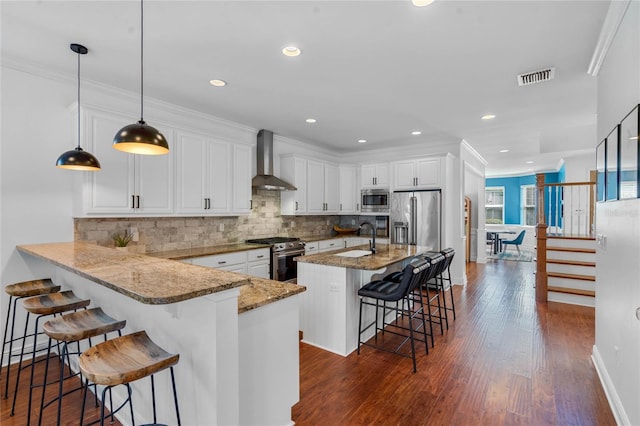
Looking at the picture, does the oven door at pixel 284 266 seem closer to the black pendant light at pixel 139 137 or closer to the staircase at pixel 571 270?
the black pendant light at pixel 139 137

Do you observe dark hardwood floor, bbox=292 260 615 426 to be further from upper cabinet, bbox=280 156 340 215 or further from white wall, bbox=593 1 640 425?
upper cabinet, bbox=280 156 340 215

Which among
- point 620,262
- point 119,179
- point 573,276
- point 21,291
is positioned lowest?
point 573,276

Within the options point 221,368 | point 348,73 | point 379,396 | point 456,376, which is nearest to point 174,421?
point 221,368

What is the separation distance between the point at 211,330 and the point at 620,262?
268 centimetres

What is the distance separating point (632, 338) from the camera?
190 cm

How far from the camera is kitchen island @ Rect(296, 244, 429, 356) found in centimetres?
305

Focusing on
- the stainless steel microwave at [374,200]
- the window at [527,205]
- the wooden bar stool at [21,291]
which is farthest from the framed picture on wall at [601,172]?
the window at [527,205]

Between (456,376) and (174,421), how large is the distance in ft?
7.26

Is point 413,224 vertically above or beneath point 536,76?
beneath

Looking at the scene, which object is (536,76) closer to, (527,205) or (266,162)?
(266,162)

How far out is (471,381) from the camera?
2600 mm

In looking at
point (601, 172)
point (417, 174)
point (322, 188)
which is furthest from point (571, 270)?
point (322, 188)

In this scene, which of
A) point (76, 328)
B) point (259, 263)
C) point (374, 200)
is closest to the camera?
point (76, 328)

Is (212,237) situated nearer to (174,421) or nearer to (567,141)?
(174,421)
